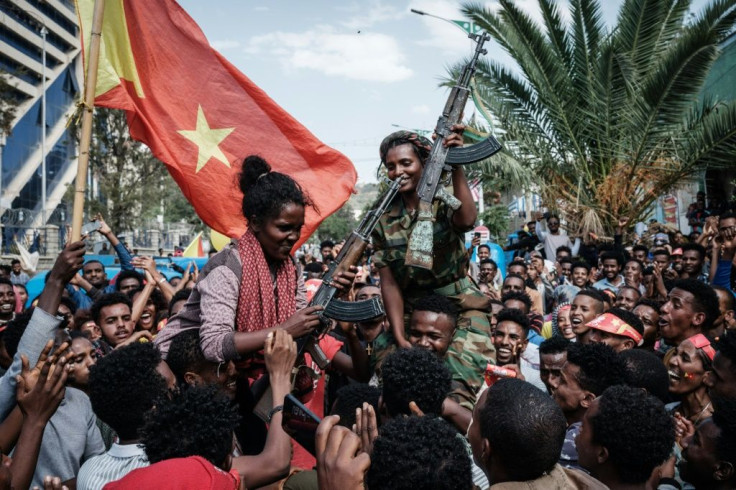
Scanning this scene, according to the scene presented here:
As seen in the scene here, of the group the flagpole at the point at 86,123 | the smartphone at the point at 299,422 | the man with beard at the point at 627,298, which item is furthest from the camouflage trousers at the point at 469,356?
the man with beard at the point at 627,298

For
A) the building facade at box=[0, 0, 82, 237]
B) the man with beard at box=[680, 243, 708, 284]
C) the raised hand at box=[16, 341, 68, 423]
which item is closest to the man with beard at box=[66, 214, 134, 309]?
the raised hand at box=[16, 341, 68, 423]

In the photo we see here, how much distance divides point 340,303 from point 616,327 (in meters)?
2.54

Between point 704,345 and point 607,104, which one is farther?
point 607,104

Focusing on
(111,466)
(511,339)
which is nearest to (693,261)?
(511,339)

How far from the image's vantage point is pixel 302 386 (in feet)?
12.1

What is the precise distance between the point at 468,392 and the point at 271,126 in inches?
132

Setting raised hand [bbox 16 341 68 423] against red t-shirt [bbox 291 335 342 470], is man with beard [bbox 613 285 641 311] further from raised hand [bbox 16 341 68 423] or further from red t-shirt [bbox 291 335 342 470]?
raised hand [bbox 16 341 68 423]

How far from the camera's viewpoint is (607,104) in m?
12.0

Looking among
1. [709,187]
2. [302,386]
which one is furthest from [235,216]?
[709,187]

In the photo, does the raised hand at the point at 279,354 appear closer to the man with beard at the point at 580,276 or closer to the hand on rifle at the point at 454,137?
the hand on rifle at the point at 454,137

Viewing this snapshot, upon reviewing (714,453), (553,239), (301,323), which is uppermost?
(553,239)

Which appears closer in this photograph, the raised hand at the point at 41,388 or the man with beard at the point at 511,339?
the raised hand at the point at 41,388

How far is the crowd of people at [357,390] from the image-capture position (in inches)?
89.7

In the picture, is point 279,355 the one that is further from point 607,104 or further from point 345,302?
point 607,104
